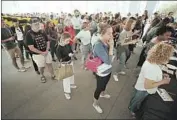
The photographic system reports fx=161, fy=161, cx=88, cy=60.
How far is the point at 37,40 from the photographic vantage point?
300cm

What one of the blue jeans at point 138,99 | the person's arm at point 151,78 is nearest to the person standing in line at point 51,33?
the blue jeans at point 138,99

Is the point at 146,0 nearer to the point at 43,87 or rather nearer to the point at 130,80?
the point at 130,80

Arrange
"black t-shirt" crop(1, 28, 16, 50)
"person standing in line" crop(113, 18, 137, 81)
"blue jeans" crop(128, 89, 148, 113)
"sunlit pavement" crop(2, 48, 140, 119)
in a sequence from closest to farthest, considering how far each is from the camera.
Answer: "blue jeans" crop(128, 89, 148, 113) → "sunlit pavement" crop(2, 48, 140, 119) → "person standing in line" crop(113, 18, 137, 81) → "black t-shirt" crop(1, 28, 16, 50)

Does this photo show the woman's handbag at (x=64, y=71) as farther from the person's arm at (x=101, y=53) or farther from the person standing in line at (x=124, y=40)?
the person standing in line at (x=124, y=40)

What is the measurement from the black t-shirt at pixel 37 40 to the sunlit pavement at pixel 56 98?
851 millimetres

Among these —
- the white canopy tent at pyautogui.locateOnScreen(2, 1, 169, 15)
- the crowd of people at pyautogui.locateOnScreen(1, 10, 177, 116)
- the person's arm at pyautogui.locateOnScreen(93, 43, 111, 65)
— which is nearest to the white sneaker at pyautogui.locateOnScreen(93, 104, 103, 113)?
the crowd of people at pyautogui.locateOnScreen(1, 10, 177, 116)

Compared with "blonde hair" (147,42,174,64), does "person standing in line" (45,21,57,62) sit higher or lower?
lower

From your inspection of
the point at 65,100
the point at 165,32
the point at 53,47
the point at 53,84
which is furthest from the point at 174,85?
the point at 53,47

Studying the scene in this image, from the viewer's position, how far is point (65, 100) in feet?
9.30

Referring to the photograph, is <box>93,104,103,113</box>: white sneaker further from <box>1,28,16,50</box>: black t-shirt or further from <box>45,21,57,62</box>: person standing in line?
<box>45,21,57,62</box>: person standing in line

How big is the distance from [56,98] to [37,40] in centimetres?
113

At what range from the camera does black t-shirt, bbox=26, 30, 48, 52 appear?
294 cm

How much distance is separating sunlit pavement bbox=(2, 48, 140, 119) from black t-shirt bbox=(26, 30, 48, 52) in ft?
2.79

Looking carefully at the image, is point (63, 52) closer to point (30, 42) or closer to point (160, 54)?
point (30, 42)
